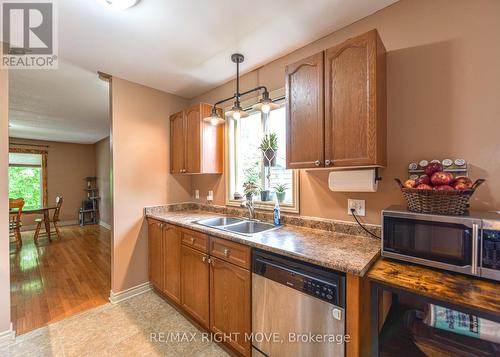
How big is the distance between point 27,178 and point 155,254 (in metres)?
6.17

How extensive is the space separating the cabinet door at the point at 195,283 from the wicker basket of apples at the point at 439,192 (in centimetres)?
153

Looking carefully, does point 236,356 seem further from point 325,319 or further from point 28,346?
point 28,346

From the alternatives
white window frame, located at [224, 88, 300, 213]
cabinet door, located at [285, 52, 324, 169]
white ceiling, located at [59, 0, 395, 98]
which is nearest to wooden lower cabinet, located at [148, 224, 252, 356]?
white window frame, located at [224, 88, 300, 213]

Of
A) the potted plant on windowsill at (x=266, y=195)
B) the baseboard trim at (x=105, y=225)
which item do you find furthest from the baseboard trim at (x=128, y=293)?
the baseboard trim at (x=105, y=225)

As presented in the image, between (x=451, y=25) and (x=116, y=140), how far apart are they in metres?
2.99

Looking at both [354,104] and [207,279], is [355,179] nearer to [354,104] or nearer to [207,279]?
[354,104]

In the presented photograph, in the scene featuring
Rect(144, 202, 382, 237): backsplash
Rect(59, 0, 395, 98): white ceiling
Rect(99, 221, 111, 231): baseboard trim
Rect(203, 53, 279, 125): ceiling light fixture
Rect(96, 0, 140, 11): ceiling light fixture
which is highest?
Rect(59, 0, 395, 98): white ceiling

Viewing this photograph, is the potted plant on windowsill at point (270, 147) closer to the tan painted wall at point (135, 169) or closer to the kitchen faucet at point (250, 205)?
the kitchen faucet at point (250, 205)

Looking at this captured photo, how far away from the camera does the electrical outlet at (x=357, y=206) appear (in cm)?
161

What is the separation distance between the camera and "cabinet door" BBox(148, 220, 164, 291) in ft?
8.05

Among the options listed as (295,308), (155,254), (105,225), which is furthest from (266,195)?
(105,225)

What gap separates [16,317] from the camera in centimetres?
214

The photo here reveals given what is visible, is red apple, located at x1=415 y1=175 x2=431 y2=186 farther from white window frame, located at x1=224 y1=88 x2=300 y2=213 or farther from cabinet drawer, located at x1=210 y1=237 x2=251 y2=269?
cabinet drawer, located at x1=210 y1=237 x2=251 y2=269

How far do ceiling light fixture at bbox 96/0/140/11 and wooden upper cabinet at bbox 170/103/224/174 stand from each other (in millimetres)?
1152
